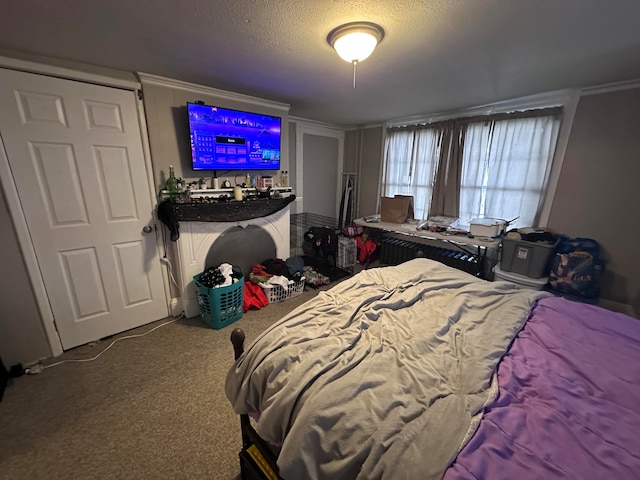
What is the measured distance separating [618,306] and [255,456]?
3.41 metres

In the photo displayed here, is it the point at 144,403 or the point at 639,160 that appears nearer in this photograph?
the point at 144,403

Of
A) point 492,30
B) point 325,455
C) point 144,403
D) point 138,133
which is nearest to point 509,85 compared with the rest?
point 492,30

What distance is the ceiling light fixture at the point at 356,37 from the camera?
Answer: 1.39 m

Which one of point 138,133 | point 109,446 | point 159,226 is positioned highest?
point 138,133

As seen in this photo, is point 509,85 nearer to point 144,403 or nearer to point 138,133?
point 138,133

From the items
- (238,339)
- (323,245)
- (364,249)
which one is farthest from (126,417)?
(364,249)

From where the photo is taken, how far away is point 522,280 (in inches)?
101

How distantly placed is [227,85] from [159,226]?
145 cm

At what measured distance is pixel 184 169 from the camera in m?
2.51

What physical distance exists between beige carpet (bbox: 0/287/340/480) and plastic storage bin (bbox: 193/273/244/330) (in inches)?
10.6

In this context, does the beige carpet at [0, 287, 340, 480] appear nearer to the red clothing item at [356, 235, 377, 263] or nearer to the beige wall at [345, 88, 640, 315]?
the red clothing item at [356, 235, 377, 263]

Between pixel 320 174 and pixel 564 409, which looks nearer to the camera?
pixel 564 409

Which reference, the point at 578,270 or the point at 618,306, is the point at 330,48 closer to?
the point at 578,270

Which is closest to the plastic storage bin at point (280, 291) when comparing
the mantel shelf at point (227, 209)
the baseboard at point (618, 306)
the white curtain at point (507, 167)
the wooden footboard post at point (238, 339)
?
the mantel shelf at point (227, 209)
